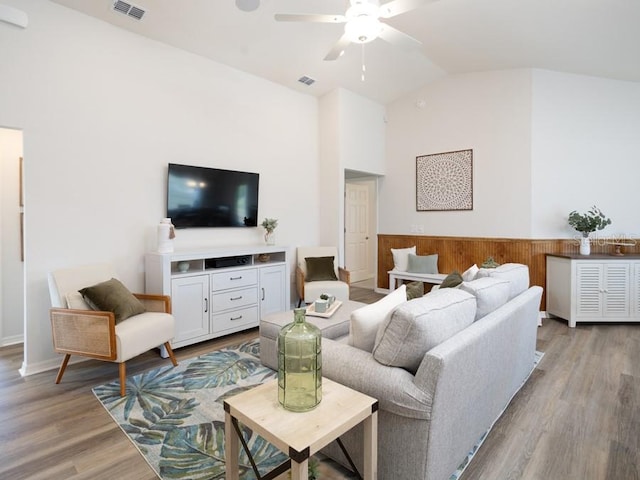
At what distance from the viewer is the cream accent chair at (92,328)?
2545mm

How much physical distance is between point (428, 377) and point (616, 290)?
417cm

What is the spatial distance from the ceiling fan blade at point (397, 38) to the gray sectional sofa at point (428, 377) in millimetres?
2082

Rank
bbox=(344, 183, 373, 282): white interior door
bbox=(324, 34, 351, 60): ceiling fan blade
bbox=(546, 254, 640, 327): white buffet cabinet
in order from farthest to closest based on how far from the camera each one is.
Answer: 1. bbox=(344, 183, 373, 282): white interior door
2. bbox=(546, 254, 640, 327): white buffet cabinet
3. bbox=(324, 34, 351, 60): ceiling fan blade

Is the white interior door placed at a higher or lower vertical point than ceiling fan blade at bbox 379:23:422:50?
lower

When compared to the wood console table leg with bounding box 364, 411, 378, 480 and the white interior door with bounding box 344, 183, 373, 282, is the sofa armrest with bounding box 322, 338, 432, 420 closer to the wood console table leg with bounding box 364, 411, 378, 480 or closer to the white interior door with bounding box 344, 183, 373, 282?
the wood console table leg with bounding box 364, 411, 378, 480

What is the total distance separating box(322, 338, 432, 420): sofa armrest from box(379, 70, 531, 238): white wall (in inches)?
156

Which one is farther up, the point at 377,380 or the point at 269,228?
the point at 269,228

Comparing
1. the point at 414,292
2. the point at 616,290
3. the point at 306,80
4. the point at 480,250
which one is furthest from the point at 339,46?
the point at 616,290

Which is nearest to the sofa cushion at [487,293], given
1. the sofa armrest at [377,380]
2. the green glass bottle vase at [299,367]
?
the sofa armrest at [377,380]

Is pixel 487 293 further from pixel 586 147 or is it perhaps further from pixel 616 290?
pixel 586 147

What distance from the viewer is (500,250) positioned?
484cm

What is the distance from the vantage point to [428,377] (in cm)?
145

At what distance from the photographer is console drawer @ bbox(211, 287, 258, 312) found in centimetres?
368

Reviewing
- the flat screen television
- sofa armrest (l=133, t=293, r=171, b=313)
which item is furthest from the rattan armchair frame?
the flat screen television
